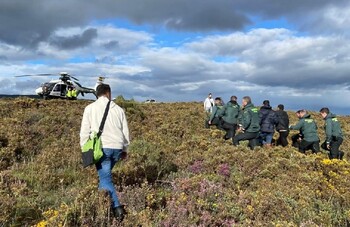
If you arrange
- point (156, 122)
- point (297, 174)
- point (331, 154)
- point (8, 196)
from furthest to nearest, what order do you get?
1. point (156, 122)
2. point (331, 154)
3. point (297, 174)
4. point (8, 196)

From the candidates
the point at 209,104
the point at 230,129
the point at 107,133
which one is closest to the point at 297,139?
the point at 230,129

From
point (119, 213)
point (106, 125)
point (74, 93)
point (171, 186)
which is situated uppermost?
point (74, 93)

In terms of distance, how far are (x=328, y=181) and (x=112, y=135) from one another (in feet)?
17.6

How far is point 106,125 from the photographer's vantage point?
6117 millimetres

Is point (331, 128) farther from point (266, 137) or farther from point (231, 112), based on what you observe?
point (231, 112)

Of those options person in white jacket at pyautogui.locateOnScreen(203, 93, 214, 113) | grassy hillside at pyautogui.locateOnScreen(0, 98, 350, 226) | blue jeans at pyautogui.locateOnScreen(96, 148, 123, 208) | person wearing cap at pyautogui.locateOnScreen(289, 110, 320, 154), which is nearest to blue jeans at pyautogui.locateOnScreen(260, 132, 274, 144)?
person wearing cap at pyautogui.locateOnScreen(289, 110, 320, 154)

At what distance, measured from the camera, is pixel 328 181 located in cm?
909

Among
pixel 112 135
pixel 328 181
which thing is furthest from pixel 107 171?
pixel 328 181

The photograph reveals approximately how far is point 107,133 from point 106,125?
0.12 meters

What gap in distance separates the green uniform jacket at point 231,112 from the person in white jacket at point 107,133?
30.9ft

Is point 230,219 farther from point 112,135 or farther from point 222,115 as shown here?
point 222,115

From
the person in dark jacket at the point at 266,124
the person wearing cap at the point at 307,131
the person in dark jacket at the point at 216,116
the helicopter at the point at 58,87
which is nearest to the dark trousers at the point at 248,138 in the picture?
the person in dark jacket at the point at 266,124

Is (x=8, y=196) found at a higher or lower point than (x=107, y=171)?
lower

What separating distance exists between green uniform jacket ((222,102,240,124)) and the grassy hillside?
2.69 meters
